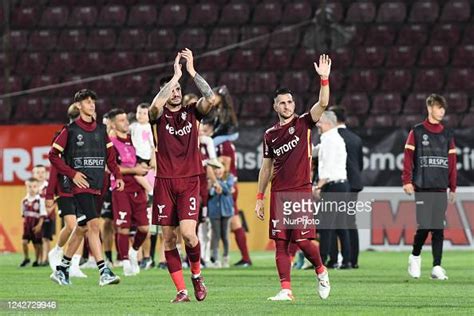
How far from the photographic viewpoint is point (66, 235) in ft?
53.1

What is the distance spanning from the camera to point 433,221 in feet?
52.3

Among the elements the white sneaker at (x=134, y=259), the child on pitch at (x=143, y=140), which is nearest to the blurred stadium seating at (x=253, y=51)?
the child on pitch at (x=143, y=140)

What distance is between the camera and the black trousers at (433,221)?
15961mm

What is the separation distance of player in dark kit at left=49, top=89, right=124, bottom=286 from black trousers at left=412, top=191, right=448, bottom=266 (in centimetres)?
375

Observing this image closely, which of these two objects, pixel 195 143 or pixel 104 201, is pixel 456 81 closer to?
pixel 104 201

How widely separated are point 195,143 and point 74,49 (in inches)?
731

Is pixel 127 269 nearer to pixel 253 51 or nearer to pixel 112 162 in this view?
pixel 112 162

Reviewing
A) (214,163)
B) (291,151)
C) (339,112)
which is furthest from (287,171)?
(339,112)

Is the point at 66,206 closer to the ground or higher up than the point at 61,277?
higher up

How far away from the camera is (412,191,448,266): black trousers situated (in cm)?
1596

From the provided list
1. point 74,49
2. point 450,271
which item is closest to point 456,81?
point 74,49

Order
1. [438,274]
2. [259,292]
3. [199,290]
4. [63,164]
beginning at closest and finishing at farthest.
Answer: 1. [199,290]
2. [259,292]
3. [63,164]
4. [438,274]

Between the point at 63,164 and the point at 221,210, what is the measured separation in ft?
15.5

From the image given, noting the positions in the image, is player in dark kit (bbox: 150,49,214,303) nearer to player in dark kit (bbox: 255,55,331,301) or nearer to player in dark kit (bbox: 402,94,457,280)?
player in dark kit (bbox: 255,55,331,301)
